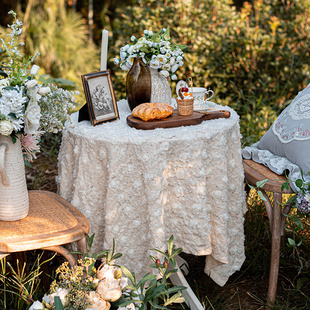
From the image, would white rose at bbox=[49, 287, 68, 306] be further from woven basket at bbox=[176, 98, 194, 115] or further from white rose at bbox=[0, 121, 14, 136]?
woven basket at bbox=[176, 98, 194, 115]

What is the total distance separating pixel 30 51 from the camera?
5949mm

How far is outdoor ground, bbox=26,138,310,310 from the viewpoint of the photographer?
2.03 m

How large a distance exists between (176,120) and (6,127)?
2.48 feet

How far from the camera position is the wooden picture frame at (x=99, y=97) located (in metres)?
1.84

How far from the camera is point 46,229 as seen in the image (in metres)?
1.53

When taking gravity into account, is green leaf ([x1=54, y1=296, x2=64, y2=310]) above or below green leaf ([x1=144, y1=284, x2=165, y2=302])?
above

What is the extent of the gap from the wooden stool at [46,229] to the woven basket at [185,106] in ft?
2.19

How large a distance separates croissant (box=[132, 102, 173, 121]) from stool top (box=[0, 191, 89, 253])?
51cm

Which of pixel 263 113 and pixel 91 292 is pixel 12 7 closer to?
pixel 263 113

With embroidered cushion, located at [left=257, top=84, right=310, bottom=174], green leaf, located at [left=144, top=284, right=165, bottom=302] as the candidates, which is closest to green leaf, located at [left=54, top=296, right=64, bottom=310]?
green leaf, located at [left=144, top=284, right=165, bottom=302]

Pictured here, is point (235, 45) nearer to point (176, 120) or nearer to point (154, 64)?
point (154, 64)

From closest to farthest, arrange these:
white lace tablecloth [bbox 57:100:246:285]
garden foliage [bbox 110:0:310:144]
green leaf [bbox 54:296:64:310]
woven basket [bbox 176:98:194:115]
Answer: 1. green leaf [bbox 54:296:64:310]
2. white lace tablecloth [bbox 57:100:246:285]
3. woven basket [bbox 176:98:194:115]
4. garden foliage [bbox 110:0:310:144]

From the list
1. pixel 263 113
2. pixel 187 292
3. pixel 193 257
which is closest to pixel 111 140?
pixel 187 292

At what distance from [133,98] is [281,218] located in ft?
3.06
